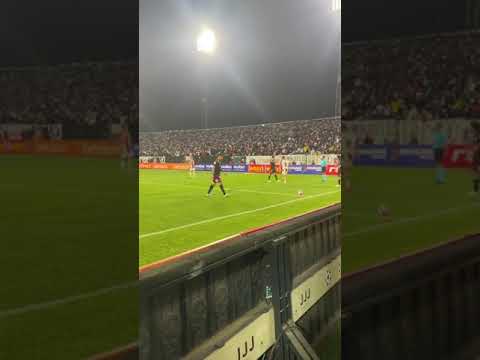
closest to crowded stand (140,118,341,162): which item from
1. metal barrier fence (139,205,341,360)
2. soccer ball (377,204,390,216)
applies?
soccer ball (377,204,390,216)

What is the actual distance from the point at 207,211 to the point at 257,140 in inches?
475

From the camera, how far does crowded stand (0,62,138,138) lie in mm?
671

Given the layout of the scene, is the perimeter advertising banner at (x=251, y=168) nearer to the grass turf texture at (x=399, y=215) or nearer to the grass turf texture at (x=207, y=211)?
the grass turf texture at (x=207, y=211)

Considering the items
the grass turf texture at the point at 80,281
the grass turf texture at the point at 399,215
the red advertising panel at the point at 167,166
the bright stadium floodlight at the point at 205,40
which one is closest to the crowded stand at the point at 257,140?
the red advertising panel at the point at 167,166

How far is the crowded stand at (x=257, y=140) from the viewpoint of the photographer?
18.2 metres

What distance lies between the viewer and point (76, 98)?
76 centimetres

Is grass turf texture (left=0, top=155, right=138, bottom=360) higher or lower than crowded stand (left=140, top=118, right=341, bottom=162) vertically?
lower

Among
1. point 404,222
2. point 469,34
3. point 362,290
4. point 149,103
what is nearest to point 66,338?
point 362,290

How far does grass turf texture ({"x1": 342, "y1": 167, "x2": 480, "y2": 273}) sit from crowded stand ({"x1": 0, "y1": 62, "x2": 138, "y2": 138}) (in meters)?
0.71

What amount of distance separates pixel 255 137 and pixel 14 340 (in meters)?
18.0

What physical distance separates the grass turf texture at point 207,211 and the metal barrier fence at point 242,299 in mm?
1278

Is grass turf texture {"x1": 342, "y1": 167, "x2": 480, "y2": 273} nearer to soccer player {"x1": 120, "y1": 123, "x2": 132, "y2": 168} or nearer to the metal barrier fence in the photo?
the metal barrier fence

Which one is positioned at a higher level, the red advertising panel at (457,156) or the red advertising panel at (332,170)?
the red advertising panel at (457,156)

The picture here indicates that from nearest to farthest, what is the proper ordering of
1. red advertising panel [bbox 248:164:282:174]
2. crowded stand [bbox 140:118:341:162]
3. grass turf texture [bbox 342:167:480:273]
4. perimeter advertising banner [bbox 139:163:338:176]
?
grass turf texture [bbox 342:167:480:273]
perimeter advertising banner [bbox 139:163:338:176]
red advertising panel [bbox 248:164:282:174]
crowded stand [bbox 140:118:341:162]
